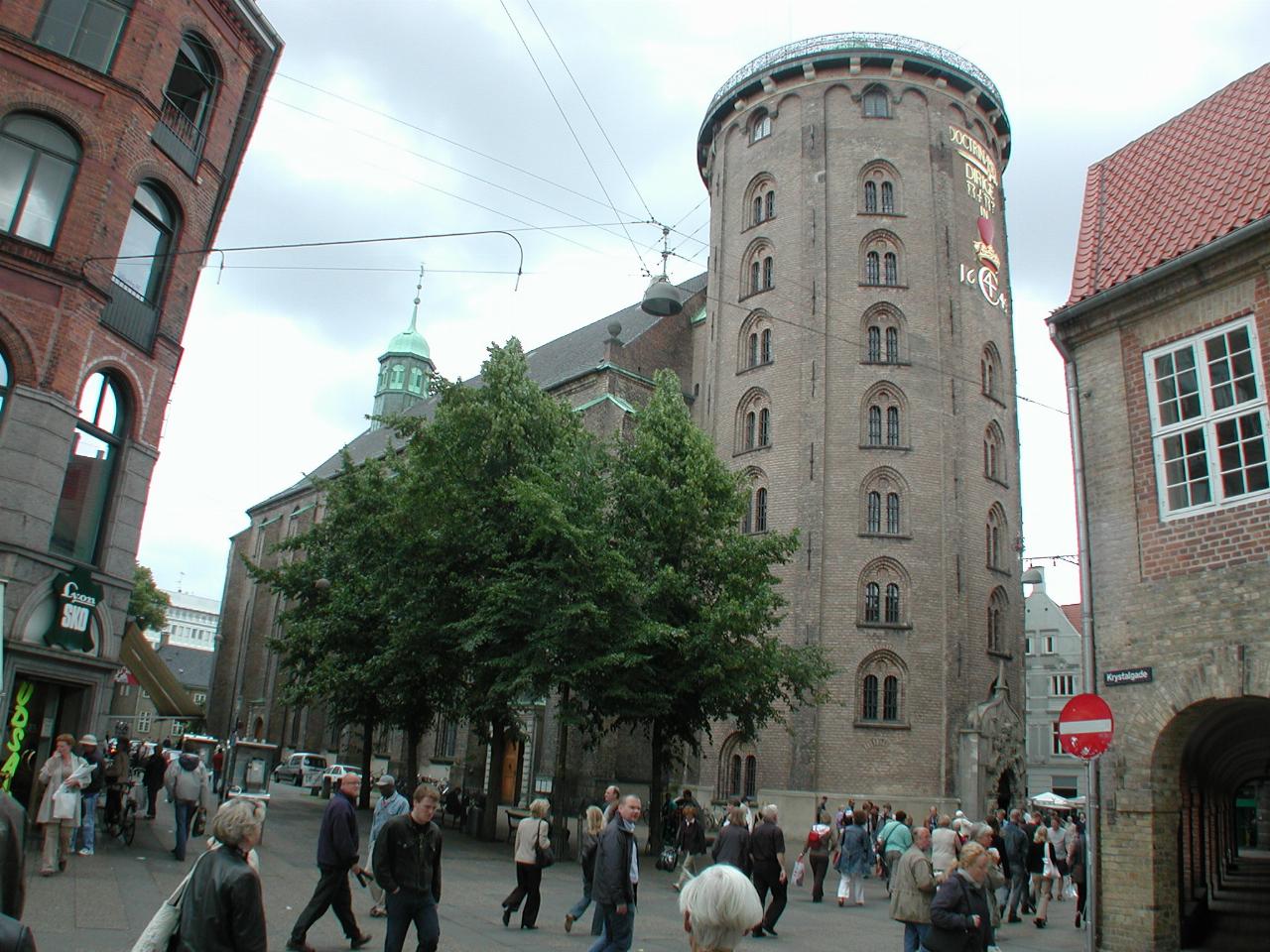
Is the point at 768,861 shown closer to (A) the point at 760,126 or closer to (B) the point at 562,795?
(B) the point at 562,795

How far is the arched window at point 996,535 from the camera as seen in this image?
3279 centimetres

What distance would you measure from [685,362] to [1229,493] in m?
30.9

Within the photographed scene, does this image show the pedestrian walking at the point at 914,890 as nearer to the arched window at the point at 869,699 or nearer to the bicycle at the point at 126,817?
the bicycle at the point at 126,817

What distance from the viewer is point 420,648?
22.3m

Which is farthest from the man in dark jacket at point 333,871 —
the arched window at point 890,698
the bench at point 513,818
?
the arched window at point 890,698

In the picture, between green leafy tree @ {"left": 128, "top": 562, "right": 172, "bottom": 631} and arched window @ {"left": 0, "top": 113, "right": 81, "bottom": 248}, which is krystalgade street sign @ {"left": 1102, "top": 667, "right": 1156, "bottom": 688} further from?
green leafy tree @ {"left": 128, "top": 562, "right": 172, "bottom": 631}

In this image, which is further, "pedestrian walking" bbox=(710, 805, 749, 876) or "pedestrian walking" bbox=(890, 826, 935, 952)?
"pedestrian walking" bbox=(710, 805, 749, 876)

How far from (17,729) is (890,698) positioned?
22705 millimetres

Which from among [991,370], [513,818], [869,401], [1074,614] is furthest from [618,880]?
[1074,614]

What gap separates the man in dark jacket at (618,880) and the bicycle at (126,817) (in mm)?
10170

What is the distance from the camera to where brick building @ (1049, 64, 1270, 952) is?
1080cm

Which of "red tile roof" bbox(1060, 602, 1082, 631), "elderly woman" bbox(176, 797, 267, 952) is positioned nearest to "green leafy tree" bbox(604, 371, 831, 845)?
"elderly woman" bbox(176, 797, 267, 952)

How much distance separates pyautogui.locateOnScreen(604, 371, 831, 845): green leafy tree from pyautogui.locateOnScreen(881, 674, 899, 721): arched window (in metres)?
6.99

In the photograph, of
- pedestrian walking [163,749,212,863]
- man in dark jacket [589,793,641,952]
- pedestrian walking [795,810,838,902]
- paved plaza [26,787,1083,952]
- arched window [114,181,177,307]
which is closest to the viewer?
man in dark jacket [589,793,641,952]
